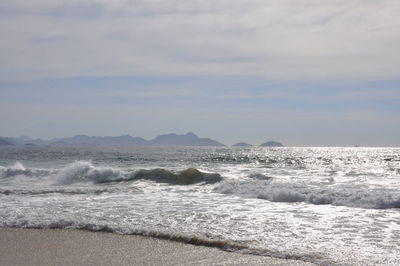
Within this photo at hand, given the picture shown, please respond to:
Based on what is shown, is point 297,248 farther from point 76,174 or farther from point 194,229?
point 76,174

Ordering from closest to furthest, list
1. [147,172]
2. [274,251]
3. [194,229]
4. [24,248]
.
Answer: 1. [274,251]
2. [24,248]
3. [194,229]
4. [147,172]

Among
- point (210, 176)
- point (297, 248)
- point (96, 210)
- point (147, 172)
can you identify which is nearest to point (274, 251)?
point (297, 248)

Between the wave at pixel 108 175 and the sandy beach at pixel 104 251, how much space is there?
1384cm

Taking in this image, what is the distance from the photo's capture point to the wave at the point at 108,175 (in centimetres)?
2345

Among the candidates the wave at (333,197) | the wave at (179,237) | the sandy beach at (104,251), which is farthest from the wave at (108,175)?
the sandy beach at (104,251)

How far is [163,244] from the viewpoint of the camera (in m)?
7.84

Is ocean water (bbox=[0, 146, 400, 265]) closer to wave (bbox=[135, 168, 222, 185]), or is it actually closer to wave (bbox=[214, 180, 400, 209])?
wave (bbox=[214, 180, 400, 209])

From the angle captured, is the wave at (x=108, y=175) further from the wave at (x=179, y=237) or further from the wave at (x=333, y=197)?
the wave at (x=179, y=237)

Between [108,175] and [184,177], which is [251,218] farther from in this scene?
[108,175]

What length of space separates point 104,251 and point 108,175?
19.3 m

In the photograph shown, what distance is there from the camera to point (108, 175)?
26219 mm

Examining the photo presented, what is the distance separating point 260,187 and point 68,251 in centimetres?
1085

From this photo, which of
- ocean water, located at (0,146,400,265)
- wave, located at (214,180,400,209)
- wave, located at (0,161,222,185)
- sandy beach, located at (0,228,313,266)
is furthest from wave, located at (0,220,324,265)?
wave, located at (0,161,222,185)

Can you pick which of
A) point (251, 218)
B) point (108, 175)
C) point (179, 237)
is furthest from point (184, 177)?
point (179, 237)
